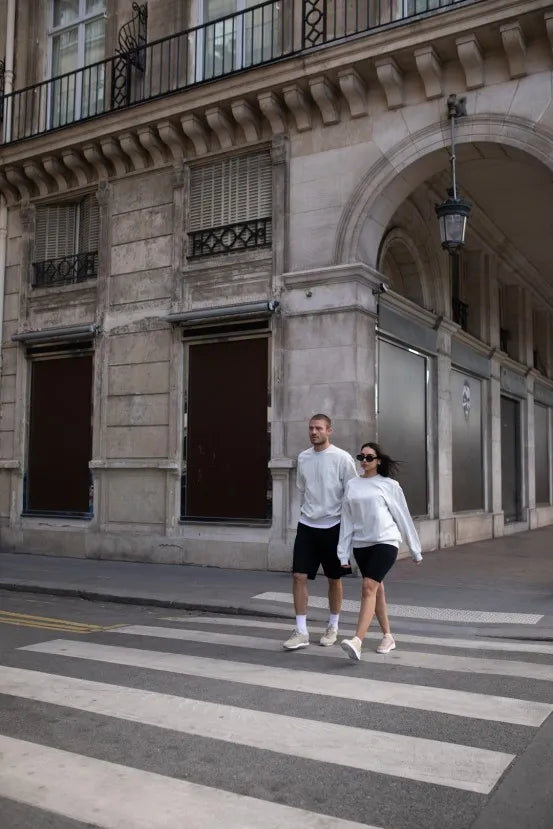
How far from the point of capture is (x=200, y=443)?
1288 cm

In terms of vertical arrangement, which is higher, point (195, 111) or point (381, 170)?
point (195, 111)

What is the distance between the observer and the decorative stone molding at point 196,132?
42.5ft

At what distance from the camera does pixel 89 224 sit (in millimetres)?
14750

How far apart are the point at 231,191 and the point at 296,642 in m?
8.58

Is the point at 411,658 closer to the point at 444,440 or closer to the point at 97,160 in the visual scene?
the point at 444,440

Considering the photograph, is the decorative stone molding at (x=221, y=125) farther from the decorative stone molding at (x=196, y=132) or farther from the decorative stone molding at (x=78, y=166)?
the decorative stone molding at (x=78, y=166)

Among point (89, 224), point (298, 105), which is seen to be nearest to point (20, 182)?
point (89, 224)

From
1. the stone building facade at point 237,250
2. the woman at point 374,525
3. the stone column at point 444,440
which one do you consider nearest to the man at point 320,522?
the woman at point 374,525

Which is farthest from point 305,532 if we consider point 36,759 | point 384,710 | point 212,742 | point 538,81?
point 538,81

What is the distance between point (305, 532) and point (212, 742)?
2730mm

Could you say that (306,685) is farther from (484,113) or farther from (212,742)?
(484,113)

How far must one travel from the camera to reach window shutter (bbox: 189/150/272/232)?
1273 cm

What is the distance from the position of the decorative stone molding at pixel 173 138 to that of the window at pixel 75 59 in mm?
2183

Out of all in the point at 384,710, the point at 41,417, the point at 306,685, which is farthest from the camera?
the point at 41,417
